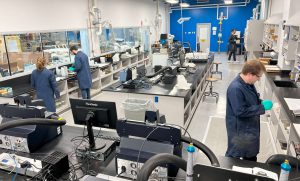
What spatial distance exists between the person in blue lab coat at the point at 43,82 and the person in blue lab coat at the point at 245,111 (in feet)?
10.6

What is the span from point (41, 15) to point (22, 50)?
36.4 inches

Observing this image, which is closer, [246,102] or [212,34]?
[246,102]

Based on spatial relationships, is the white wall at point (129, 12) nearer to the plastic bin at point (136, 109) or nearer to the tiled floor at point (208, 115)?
the tiled floor at point (208, 115)

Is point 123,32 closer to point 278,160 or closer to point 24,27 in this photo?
point 24,27

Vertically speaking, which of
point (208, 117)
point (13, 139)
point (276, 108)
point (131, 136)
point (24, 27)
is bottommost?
point (208, 117)

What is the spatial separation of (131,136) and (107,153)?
522 mm

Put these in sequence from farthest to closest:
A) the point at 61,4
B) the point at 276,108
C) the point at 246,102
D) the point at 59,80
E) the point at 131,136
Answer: the point at 61,4
the point at 59,80
the point at 276,108
the point at 246,102
the point at 131,136

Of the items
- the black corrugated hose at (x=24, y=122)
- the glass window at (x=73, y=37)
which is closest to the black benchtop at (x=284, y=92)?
the black corrugated hose at (x=24, y=122)

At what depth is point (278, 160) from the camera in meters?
1.88

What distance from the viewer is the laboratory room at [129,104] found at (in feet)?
5.60

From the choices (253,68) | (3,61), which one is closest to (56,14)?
(3,61)

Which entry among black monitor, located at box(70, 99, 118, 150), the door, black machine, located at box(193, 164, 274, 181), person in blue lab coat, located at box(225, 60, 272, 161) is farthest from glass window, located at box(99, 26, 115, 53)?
the door

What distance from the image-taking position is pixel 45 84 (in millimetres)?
4254

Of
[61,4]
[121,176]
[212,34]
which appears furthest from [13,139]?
[212,34]
